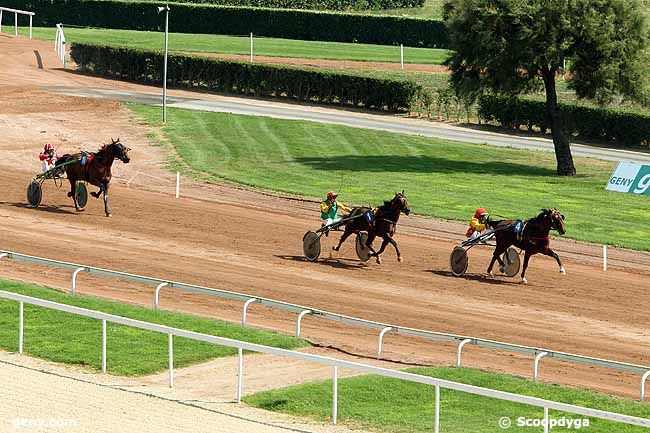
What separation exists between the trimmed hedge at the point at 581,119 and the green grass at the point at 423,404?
33287mm

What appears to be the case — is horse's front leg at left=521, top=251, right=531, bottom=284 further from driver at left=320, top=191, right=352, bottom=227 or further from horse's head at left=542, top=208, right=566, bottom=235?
driver at left=320, top=191, right=352, bottom=227

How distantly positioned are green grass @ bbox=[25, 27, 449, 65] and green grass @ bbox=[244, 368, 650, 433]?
1944 inches

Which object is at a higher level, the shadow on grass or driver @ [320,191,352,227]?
the shadow on grass

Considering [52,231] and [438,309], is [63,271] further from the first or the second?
[438,309]

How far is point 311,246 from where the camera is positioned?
948 inches

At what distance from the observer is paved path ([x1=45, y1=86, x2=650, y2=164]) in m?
45.3

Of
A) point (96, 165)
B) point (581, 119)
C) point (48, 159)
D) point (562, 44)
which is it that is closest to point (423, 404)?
point (96, 165)

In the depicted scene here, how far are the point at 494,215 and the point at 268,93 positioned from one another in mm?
24709

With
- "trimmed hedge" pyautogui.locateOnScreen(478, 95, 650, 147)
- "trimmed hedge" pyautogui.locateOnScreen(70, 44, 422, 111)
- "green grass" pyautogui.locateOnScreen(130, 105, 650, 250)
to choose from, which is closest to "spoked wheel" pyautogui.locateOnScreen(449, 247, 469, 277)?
"green grass" pyautogui.locateOnScreen(130, 105, 650, 250)

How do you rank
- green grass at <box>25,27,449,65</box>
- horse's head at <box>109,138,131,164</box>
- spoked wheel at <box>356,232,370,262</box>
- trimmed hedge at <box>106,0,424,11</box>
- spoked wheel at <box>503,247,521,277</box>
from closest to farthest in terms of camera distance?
spoked wheel at <box>503,247,521,277</box> < spoked wheel at <box>356,232,370,262</box> < horse's head at <box>109,138,131,164</box> < green grass at <box>25,27,449,65</box> < trimmed hedge at <box>106,0,424,11</box>

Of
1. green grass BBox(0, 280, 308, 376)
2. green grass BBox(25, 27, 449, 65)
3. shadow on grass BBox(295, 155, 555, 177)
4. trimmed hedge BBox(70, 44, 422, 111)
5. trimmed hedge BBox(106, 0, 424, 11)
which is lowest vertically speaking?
green grass BBox(0, 280, 308, 376)

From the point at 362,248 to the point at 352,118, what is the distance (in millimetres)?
24700

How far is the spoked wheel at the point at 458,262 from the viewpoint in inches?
923

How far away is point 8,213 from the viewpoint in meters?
27.4
